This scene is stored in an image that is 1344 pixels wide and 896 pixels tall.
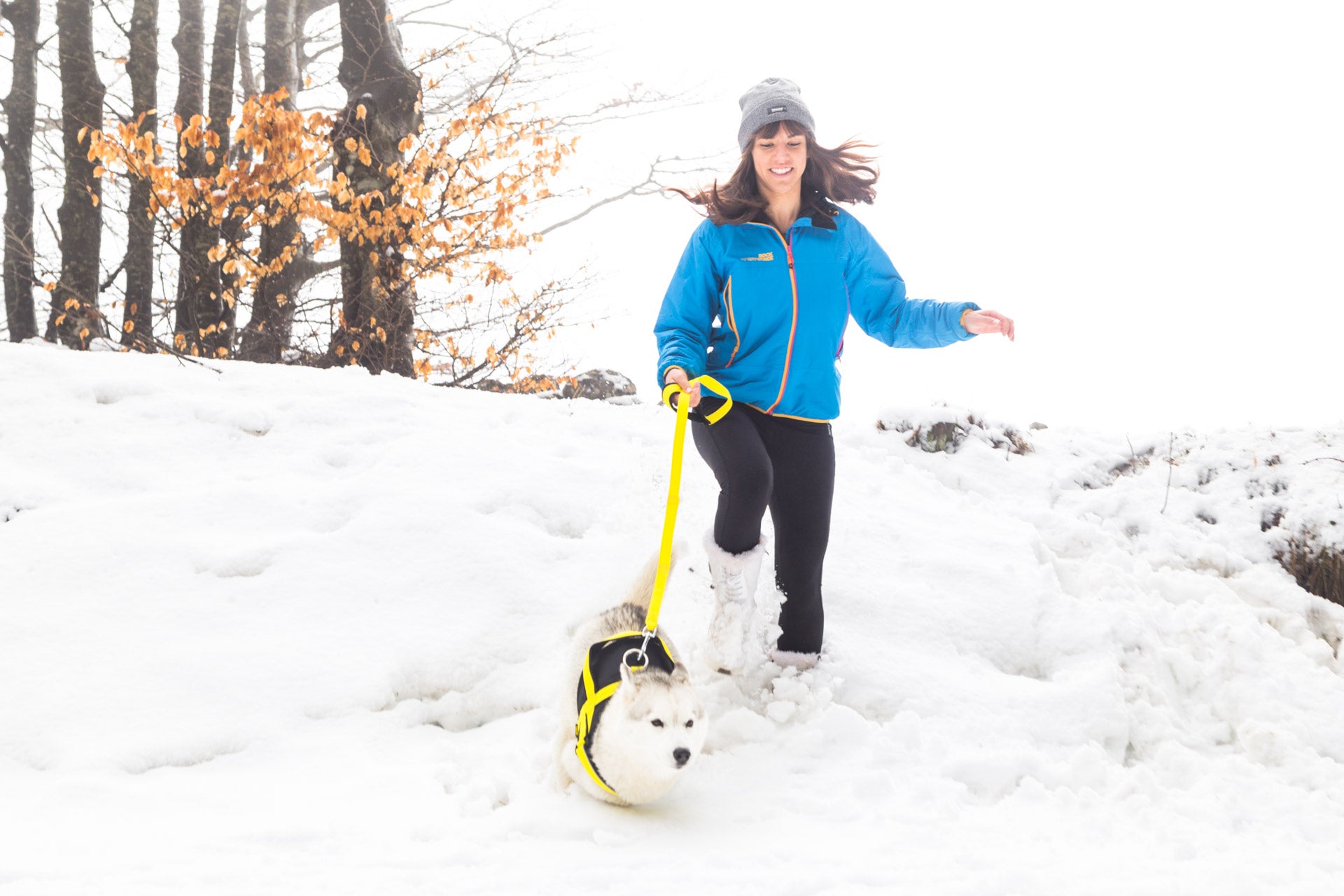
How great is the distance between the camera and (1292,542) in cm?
454

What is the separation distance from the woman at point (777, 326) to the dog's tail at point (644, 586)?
24 cm

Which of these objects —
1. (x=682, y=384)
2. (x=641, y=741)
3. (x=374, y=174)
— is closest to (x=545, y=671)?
(x=641, y=741)

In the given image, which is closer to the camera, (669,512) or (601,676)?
(601,676)

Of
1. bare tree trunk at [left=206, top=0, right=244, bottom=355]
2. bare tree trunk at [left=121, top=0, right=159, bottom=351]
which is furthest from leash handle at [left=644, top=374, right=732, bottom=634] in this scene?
bare tree trunk at [left=121, top=0, right=159, bottom=351]

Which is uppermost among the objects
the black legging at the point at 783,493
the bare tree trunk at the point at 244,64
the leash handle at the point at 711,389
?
the bare tree trunk at the point at 244,64

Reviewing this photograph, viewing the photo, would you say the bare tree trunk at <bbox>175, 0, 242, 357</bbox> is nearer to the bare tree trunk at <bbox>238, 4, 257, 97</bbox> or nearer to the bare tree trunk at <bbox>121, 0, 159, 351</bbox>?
the bare tree trunk at <bbox>121, 0, 159, 351</bbox>

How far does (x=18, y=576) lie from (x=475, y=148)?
6.33 metres

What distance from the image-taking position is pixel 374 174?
25.5 ft

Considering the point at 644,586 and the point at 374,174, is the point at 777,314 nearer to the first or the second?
the point at 644,586

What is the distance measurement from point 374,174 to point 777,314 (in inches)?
239

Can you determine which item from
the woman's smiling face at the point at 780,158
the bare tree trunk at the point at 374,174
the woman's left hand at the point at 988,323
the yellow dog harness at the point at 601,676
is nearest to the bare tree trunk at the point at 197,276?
the bare tree trunk at the point at 374,174

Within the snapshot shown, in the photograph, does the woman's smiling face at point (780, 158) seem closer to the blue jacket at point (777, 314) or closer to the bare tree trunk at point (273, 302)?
the blue jacket at point (777, 314)

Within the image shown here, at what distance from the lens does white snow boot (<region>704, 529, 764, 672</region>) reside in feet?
10.3

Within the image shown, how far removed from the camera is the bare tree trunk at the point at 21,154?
31.3 feet
